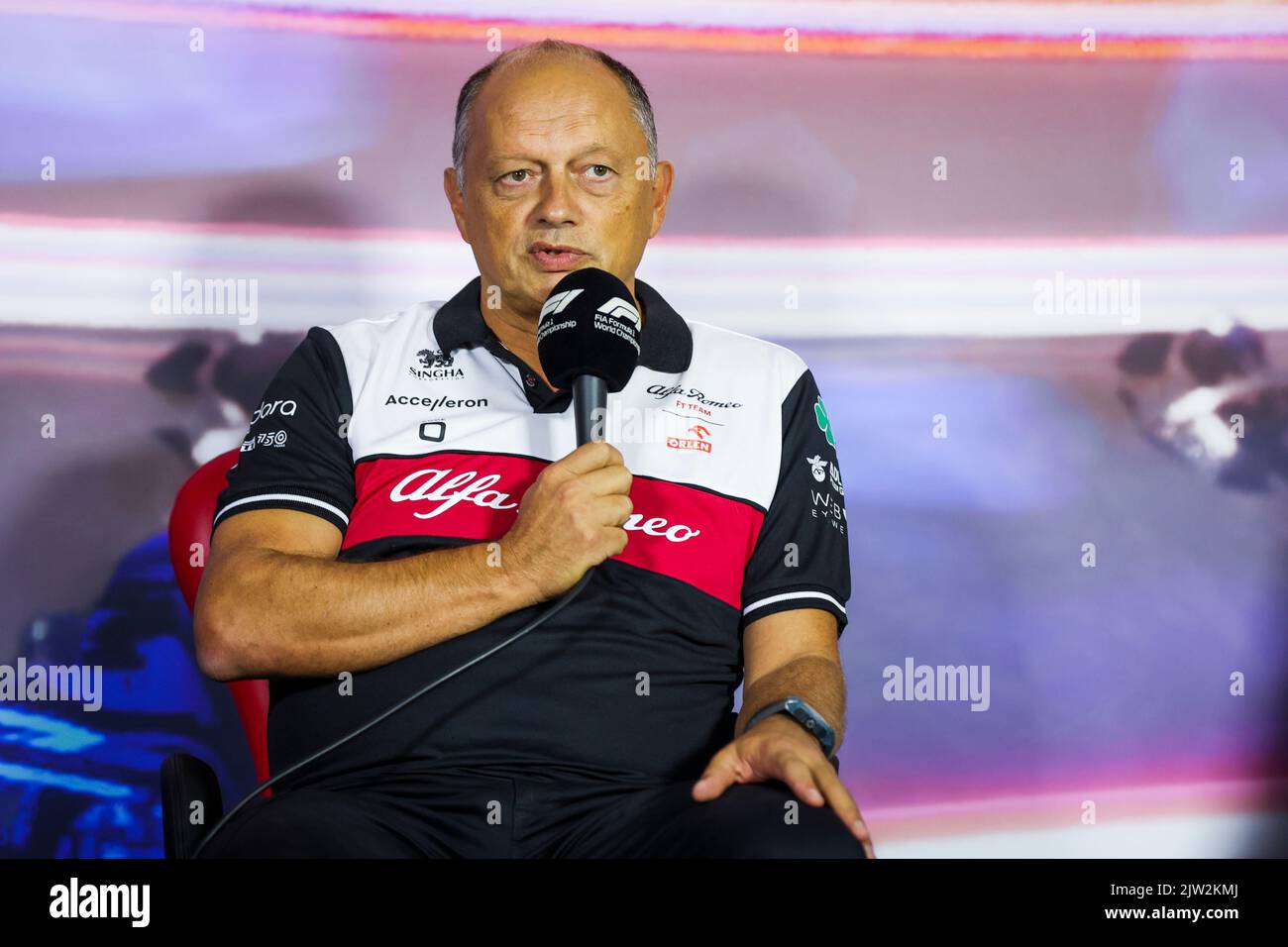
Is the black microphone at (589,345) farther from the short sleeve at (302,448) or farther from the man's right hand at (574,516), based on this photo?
the short sleeve at (302,448)

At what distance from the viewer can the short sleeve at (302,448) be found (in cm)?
164

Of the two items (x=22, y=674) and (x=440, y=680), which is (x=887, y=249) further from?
(x=22, y=674)

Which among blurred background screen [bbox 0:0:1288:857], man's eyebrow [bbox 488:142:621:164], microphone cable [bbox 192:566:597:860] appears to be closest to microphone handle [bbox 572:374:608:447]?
microphone cable [bbox 192:566:597:860]

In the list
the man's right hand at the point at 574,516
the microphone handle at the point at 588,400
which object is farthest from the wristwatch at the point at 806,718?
the microphone handle at the point at 588,400

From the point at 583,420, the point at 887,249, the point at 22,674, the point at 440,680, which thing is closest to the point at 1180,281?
the point at 887,249

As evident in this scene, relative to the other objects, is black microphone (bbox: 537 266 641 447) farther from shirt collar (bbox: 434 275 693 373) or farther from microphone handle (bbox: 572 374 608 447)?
shirt collar (bbox: 434 275 693 373)

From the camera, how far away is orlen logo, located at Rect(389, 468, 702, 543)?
5.54 ft

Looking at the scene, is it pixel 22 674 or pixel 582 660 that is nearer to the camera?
pixel 582 660

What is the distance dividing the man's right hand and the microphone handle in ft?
0.06

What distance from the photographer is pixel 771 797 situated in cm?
133

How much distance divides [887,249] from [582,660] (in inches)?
53.6
